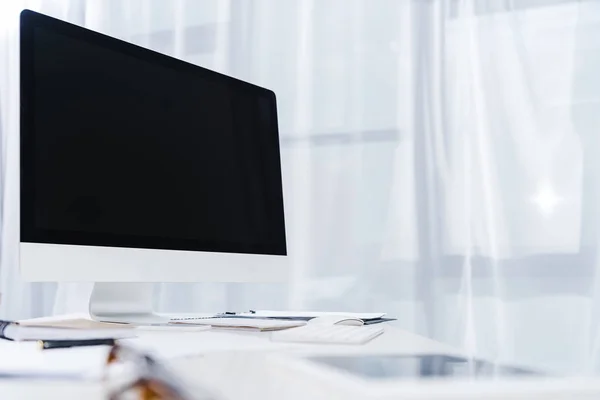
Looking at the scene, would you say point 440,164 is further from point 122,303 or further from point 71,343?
point 71,343

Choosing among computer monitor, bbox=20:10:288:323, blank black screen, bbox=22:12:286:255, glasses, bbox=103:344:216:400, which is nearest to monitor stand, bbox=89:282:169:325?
computer monitor, bbox=20:10:288:323

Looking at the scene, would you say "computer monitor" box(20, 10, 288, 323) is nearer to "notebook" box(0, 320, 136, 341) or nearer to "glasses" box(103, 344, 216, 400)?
"notebook" box(0, 320, 136, 341)

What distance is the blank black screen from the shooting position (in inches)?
39.7

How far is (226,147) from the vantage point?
1351mm

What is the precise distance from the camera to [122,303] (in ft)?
4.19

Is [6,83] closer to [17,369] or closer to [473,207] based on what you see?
[473,207]

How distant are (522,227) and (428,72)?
0.54 meters

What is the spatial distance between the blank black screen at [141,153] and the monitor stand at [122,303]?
17 centimetres

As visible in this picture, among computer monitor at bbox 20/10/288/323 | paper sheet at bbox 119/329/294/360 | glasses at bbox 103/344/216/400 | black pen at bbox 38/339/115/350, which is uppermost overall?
computer monitor at bbox 20/10/288/323

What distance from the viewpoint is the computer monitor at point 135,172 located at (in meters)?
1.00

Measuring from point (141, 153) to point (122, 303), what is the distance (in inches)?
12.1

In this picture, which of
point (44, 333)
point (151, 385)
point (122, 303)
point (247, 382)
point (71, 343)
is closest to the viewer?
point (151, 385)

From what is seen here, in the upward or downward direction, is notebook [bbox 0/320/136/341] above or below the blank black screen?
below

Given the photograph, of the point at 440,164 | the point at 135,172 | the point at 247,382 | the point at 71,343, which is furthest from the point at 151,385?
the point at 440,164
